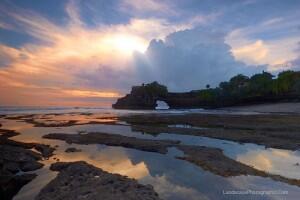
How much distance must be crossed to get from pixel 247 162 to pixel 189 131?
16258mm

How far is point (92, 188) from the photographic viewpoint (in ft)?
42.2

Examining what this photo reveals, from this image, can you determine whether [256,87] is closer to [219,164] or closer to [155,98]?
[155,98]


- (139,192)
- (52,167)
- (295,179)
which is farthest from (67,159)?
(295,179)

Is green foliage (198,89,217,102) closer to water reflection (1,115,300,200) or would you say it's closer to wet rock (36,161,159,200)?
water reflection (1,115,300,200)

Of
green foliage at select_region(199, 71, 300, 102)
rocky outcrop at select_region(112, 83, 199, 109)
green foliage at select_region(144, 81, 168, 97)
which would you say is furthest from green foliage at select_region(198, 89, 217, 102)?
green foliage at select_region(144, 81, 168, 97)

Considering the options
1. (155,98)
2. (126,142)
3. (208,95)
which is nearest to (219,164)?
(126,142)

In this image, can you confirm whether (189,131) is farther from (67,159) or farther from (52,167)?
(52,167)

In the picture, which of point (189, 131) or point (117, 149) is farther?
point (189, 131)

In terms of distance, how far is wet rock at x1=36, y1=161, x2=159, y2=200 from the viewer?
39.0 feet

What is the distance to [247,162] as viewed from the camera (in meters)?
19.1

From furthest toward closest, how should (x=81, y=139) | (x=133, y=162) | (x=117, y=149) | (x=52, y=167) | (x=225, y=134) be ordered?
(x=225, y=134)
(x=81, y=139)
(x=117, y=149)
(x=133, y=162)
(x=52, y=167)

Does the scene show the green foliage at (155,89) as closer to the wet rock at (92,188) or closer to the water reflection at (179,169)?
the water reflection at (179,169)

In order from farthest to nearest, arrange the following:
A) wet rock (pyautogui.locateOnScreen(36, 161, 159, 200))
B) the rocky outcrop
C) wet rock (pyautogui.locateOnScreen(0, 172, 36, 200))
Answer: the rocky outcrop < wet rock (pyautogui.locateOnScreen(0, 172, 36, 200)) < wet rock (pyautogui.locateOnScreen(36, 161, 159, 200))

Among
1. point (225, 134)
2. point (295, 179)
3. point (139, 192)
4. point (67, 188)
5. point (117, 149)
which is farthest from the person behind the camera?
point (225, 134)
